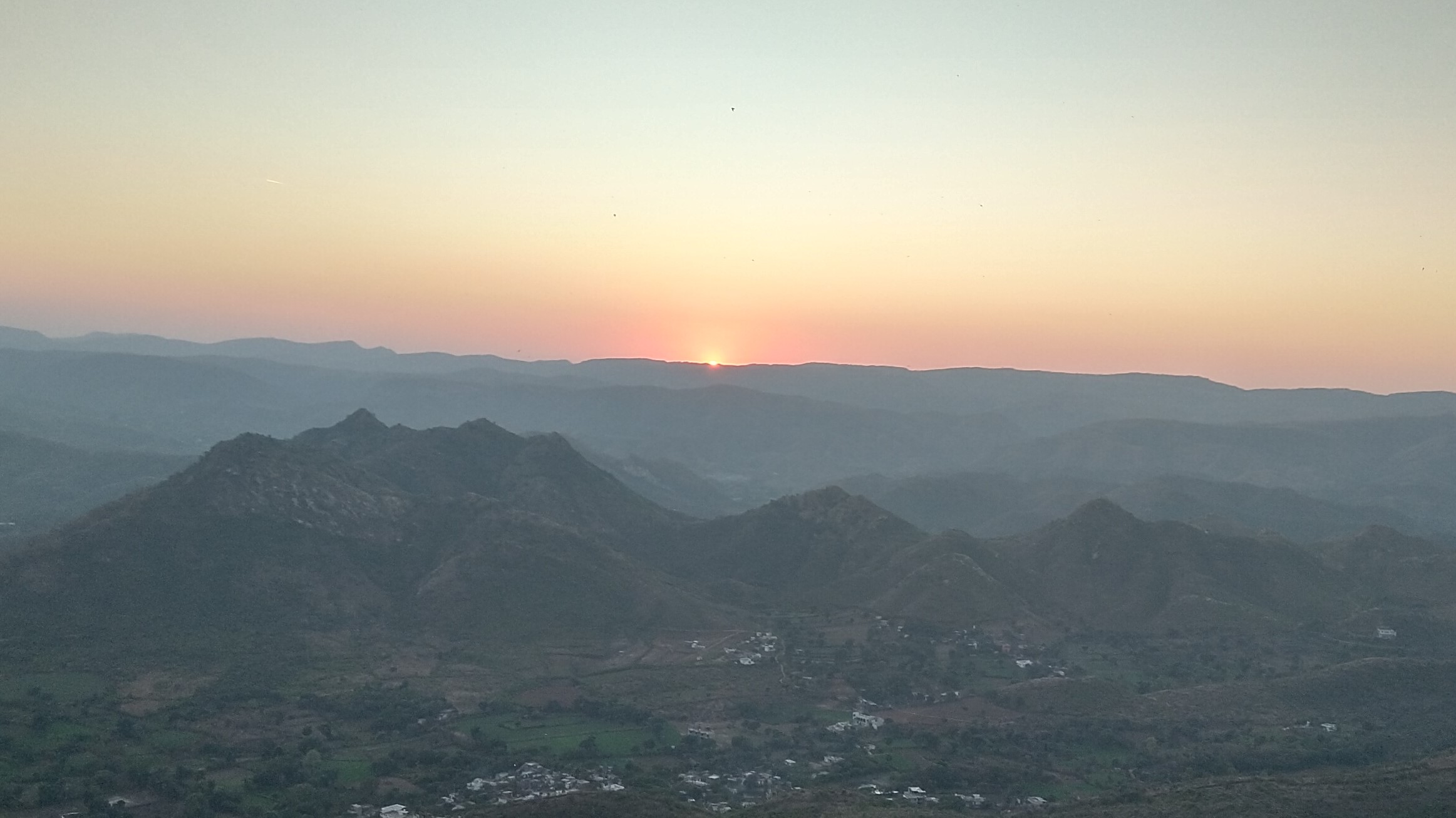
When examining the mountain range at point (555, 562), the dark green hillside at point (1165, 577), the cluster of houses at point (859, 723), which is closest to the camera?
the cluster of houses at point (859, 723)

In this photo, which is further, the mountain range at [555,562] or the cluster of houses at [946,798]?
the mountain range at [555,562]

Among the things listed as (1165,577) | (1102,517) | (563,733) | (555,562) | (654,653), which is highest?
(1102,517)

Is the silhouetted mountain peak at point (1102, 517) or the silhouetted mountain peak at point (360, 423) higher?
the silhouetted mountain peak at point (360, 423)

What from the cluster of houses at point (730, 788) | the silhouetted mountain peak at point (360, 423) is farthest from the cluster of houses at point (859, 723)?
the silhouetted mountain peak at point (360, 423)

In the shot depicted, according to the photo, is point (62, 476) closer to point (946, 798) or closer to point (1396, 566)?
point (946, 798)

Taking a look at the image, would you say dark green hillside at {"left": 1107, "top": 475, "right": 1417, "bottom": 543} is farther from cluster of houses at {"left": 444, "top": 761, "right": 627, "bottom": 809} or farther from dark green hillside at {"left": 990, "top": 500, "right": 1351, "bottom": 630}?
cluster of houses at {"left": 444, "top": 761, "right": 627, "bottom": 809}

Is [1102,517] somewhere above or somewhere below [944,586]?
above

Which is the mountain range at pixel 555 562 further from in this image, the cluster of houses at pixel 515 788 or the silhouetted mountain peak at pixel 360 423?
the cluster of houses at pixel 515 788

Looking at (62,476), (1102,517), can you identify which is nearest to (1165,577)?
(1102,517)
